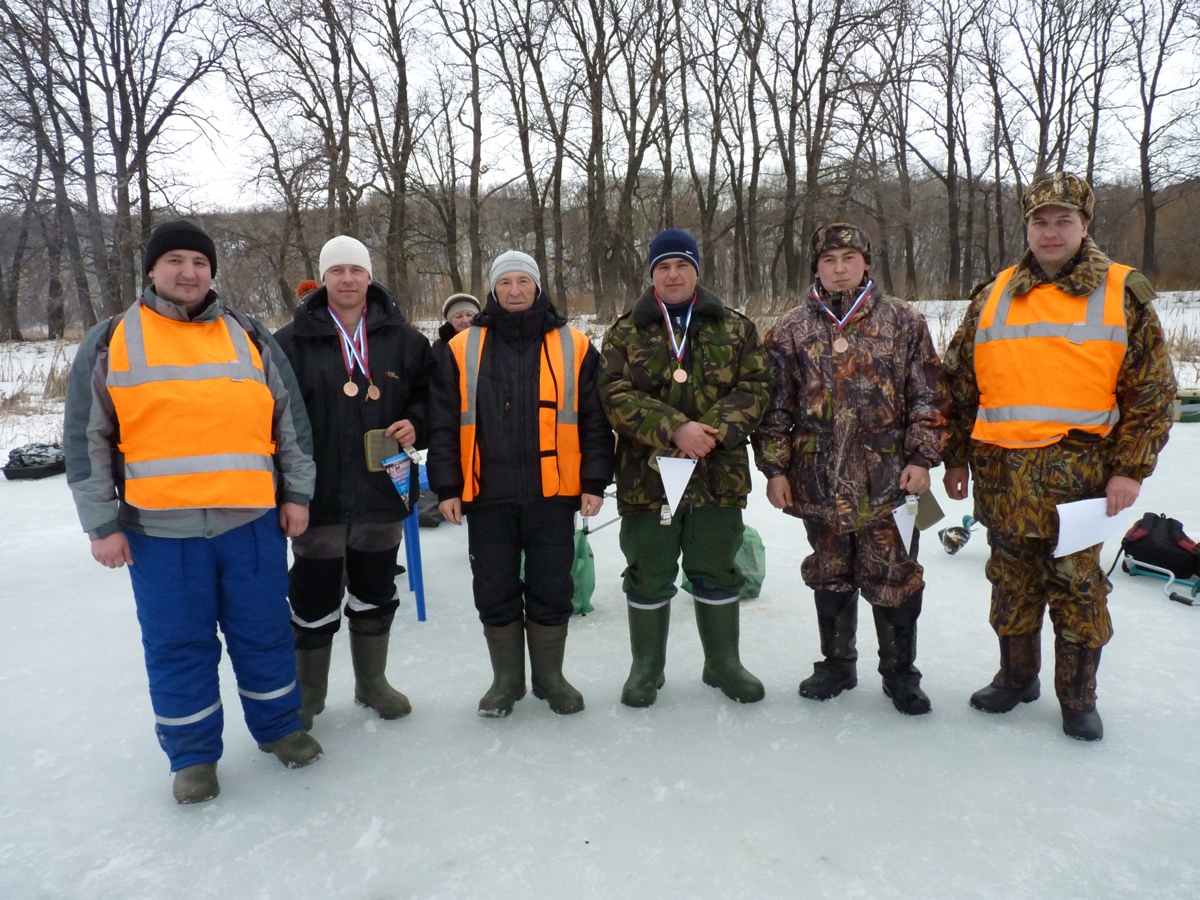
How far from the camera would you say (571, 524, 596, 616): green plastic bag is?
12.1 ft

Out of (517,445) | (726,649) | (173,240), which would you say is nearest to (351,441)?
(517,445)

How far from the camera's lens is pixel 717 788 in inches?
91.0

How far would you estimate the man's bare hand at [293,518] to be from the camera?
243cm

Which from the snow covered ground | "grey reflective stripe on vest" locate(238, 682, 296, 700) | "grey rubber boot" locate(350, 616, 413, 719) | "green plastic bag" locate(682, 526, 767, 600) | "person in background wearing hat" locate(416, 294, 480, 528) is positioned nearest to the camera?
the snow covered ground

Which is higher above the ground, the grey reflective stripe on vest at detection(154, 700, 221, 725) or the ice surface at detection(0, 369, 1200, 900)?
the grey reflective stripe on vest at detection(154, 700, 221, 725)

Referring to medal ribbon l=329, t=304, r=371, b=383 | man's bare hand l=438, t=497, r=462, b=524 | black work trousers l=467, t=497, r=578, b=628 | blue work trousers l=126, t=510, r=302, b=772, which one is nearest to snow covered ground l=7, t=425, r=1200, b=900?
blue work trousers l=126, t=510, r=302, b=772

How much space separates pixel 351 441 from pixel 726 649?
1.60 m

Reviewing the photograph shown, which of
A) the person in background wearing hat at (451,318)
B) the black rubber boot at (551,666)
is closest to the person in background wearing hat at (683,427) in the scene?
the black rubber boot at (551,666)

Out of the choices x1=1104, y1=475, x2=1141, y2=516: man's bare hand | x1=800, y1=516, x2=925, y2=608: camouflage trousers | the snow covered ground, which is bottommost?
the snow covered ground

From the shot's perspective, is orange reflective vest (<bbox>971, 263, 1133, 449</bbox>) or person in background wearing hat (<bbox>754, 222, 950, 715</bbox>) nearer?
orange reflective vest (<bbox>971, 263, 1133, 449</bbox>)

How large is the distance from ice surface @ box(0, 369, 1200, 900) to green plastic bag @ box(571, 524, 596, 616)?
11.1 inches

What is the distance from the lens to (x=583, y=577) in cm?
370

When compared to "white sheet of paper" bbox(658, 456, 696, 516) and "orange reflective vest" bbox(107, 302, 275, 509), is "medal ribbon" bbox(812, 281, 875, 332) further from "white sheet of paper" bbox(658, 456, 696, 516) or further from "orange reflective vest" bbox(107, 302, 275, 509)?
"orange reflective vest" bbox(107, 302, 275, 509)

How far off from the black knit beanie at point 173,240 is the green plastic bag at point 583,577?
6.75 feet
